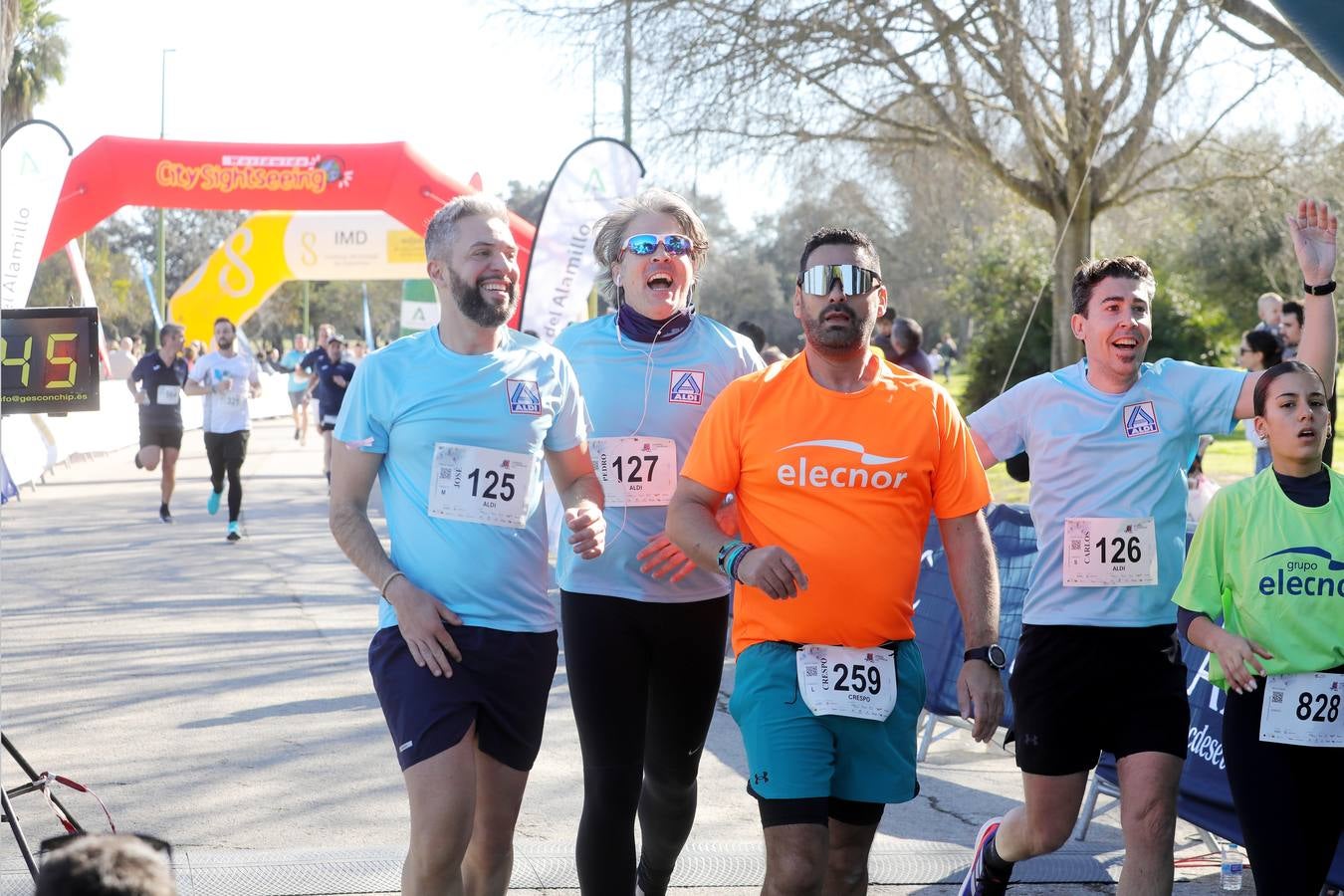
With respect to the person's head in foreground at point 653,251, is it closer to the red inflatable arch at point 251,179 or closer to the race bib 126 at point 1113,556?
the race bib 126 at point 1113,556

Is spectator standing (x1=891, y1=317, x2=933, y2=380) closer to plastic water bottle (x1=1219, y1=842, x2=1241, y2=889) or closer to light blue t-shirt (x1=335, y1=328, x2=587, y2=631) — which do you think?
plastic water bottle (x1=1219, y1=842, x2=1241, y2=889)

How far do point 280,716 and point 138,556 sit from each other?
6.39 metres

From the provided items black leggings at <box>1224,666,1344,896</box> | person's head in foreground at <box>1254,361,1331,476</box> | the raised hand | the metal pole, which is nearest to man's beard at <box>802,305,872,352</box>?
person's head in foreground at <box>1254,361,1331,476</box>

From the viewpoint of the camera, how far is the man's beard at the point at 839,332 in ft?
12.1

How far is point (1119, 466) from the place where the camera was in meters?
4.35

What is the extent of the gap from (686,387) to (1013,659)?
209 cm

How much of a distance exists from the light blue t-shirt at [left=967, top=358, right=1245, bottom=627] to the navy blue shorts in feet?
4.79

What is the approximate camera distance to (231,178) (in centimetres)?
1897

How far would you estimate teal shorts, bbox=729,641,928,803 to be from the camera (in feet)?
11.5

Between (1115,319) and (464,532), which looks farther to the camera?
(1115,319)

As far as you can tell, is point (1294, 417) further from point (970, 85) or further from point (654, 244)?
point (970, 85)

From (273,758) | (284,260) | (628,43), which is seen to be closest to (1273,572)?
(273,758)

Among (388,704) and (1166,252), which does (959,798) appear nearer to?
(388,704)

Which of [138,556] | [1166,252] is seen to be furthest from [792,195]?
[1166,252]
